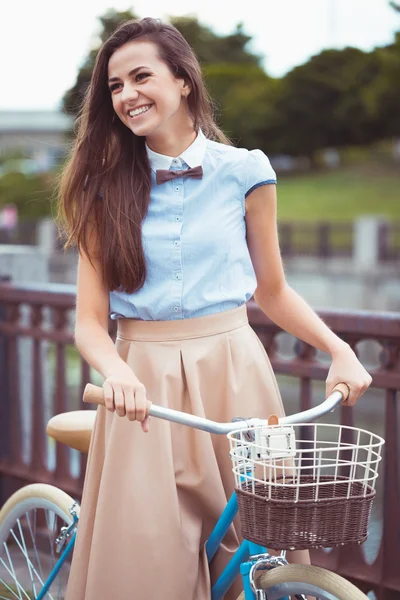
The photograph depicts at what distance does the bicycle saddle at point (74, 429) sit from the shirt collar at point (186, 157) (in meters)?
0.80

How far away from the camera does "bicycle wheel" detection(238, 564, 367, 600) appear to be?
2.02 metres

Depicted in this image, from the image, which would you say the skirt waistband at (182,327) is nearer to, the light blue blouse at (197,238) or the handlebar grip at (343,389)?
the light blue blouse at (197,238)

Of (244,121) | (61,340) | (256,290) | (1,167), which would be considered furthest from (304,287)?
(1,167)

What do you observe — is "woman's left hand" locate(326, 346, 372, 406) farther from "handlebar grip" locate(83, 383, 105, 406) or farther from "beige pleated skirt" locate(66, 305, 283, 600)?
"handlebar grip" locate(83, 383, 105, 406)

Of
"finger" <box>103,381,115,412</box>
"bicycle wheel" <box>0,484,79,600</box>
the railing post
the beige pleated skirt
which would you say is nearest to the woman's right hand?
"finger" <box>103,381,115,412</box>

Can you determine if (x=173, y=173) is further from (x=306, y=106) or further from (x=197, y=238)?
(x=306, y=106)

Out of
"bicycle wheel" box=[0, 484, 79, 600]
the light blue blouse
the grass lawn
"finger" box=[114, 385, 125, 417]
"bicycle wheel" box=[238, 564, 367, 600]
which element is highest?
the grass lawn

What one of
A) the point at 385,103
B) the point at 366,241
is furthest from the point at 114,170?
the point at 385,103

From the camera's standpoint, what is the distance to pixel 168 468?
7.89 ft

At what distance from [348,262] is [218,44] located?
115 feet

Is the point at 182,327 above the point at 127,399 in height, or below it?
above

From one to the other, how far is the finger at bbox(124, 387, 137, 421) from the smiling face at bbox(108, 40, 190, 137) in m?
0.66

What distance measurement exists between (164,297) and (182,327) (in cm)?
10

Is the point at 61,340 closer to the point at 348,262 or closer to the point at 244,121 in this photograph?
the point at 348,262
